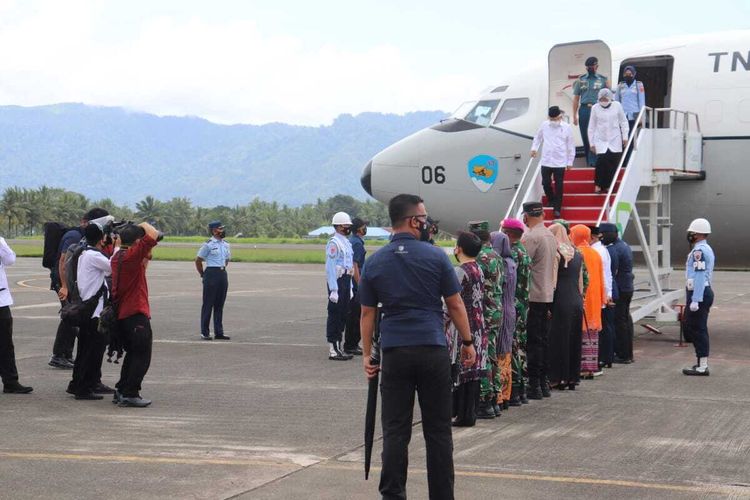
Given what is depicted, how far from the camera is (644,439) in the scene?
336 inches

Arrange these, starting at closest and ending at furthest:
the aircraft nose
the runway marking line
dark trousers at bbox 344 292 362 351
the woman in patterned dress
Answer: the runway marking line → the woman in patterned dress → dark trousers at bbox 344 292 362 351 → the aircraft nose

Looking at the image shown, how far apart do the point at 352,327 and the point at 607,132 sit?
4.79 metres

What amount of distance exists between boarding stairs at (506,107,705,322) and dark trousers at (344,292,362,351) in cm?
274

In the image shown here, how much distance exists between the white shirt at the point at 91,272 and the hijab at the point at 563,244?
16.1 feet

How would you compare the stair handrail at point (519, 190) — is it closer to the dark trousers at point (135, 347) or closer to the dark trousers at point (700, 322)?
the dark trousers at point (700, 322)

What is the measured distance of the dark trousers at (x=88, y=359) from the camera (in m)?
10.5

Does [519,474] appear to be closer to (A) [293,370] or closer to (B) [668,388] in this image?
(B) [668,388]

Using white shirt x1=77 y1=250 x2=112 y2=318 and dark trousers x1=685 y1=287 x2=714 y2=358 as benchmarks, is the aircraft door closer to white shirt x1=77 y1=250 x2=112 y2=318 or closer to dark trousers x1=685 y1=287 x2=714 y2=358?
dark trousers x1=685 y1=287 x2=714 y2=358

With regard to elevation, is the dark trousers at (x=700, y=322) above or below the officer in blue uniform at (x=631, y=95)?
below

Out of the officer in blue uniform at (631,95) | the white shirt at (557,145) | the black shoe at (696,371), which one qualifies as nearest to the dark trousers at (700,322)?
the black shoe at (696,371)

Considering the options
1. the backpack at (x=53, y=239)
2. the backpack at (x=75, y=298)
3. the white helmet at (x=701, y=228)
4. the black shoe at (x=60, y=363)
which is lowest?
the black shoe at (x=60, y=363)

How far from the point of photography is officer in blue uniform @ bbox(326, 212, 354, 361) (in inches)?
551

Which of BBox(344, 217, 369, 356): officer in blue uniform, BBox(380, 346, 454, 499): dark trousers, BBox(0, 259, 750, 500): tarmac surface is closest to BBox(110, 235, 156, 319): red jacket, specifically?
BBox(0, 259, 750, 500): tarmac surface

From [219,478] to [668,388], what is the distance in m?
6.28
